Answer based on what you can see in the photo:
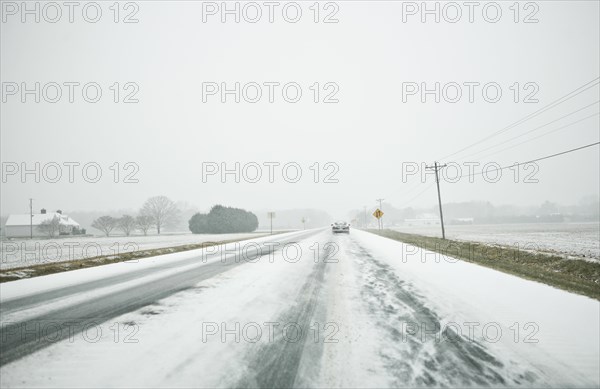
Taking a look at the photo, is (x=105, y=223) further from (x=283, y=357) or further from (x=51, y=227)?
(x=283, y=357)

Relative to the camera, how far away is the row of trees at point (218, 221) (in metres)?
60.1

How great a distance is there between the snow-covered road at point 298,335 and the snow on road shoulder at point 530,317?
0.02m

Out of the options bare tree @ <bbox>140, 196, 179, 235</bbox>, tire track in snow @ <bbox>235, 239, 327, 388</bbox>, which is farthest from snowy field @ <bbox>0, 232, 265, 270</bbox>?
bare tree @ <bbox>140, 196, 179, 235</bbox>

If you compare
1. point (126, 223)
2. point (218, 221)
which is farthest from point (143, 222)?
point (218, 221)

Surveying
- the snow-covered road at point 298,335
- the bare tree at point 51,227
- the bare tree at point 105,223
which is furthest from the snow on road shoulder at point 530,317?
the bare tree at point 105,223

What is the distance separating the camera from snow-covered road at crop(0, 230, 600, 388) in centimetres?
259

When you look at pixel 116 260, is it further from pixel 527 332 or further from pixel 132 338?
pixel 527 332

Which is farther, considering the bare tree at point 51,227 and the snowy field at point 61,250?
the bare tree at point 51,227

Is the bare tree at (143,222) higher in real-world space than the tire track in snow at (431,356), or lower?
lower

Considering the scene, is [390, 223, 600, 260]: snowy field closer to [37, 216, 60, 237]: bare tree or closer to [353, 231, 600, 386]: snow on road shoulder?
[353, 231, 600, 386]: snow on road shoulder

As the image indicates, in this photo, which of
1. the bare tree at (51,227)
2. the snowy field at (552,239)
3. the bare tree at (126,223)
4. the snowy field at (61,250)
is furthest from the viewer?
the bare tree at (126,223)

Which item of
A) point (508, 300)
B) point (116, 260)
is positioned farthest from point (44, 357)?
point (116, 260)

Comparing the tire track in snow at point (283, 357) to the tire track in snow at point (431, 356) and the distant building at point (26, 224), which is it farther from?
the distant building at point (26, 224)

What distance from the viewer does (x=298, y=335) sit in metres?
3.56
